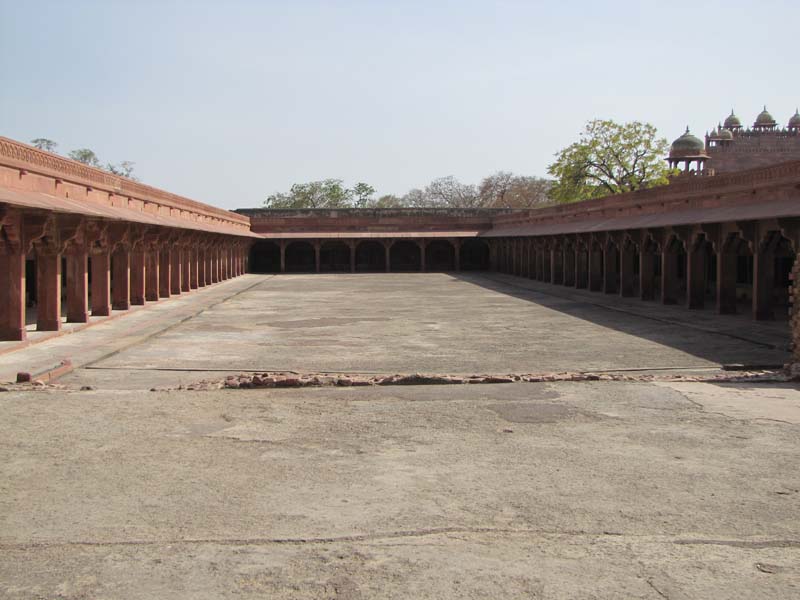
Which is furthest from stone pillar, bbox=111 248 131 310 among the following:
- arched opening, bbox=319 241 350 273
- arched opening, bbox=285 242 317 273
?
arched opening, bbox=285 242 317 273

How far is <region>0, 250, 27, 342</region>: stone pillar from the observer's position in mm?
12406

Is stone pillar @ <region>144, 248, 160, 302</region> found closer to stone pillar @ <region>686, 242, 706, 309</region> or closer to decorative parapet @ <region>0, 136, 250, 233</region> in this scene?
decorative parapet @ <region>0, 136, 250, 233</region>

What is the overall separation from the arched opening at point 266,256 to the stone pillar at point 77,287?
32.2 meters

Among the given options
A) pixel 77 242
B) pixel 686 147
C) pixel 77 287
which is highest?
pixel 686 147

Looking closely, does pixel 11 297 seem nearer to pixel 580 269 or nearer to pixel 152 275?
pixel 152 275

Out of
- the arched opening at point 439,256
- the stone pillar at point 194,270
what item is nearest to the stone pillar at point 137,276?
the stone pillar at point 194,270

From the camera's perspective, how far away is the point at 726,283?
1728 cm

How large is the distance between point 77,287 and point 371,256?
3407 centimetres

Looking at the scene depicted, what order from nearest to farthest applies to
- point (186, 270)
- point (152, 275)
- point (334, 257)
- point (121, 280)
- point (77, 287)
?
point (77, 287) → point (121, 280) → point (152, 275) → point (186, 270) → point (334, 257)

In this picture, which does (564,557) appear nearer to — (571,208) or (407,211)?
(571,208)

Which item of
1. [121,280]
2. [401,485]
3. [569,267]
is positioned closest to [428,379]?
[401,485]

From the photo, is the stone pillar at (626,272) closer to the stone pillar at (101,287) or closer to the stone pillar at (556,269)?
the stone pillar at (556,269)

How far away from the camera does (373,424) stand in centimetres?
714

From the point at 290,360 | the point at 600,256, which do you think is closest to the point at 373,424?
the point at 290,360
